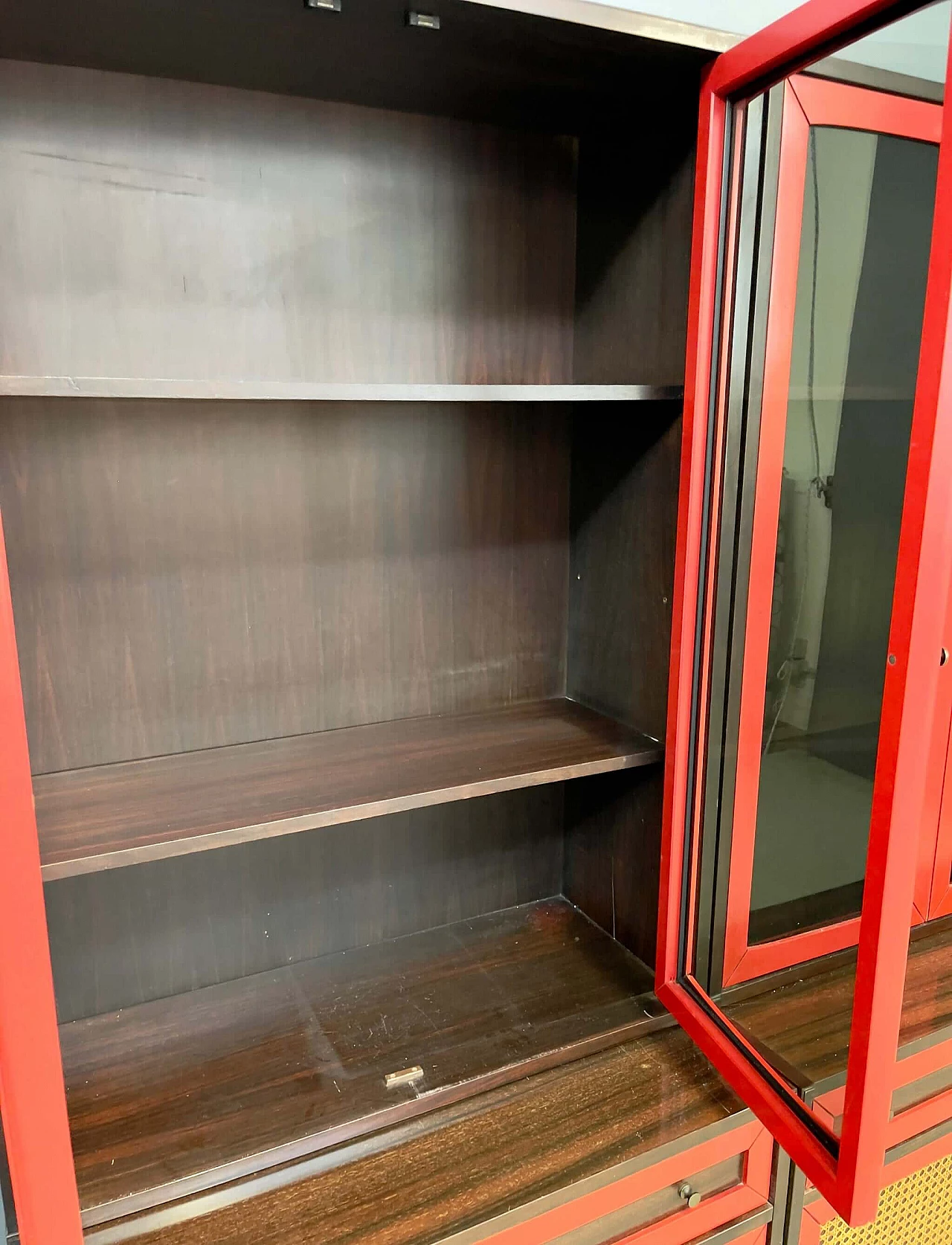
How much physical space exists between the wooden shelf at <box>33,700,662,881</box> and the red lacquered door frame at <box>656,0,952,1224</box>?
20cm

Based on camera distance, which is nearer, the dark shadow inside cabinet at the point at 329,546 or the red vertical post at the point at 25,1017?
the red vertical post at the point at 25,1017

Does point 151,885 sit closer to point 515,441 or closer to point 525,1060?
point 525,1060

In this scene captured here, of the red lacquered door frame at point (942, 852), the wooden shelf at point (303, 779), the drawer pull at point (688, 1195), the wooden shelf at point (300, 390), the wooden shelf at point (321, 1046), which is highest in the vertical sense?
the wooden shelf at point (300, 390)

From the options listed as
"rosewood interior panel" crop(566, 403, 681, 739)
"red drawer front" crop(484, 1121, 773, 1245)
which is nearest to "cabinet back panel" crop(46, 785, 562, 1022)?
"rosewood interior panel" crop(566, 403, 681, 739)

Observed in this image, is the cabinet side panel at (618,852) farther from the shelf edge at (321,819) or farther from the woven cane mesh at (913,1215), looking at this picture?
the woven cane mesh at (913,1215)

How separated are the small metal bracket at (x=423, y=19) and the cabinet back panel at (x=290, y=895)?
1091mm

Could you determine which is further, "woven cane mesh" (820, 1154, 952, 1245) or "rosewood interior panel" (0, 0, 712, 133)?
"woven cane mesh" (820, 1154, 952, 1245)

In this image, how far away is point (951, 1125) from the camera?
1.36 metres

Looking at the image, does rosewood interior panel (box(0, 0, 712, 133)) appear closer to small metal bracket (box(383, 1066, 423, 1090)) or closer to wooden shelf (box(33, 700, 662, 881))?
wooden shelf (box(33, 700, 662, 881))

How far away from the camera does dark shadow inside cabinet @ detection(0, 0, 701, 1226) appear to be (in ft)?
3.47

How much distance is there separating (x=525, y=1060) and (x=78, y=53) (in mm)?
1390

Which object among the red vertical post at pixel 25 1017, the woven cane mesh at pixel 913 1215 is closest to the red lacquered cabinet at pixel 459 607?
the red vertical post at pixel 25 1017

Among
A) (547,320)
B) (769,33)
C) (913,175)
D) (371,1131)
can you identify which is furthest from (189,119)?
(371,1131)

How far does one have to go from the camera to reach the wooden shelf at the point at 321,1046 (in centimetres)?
104
